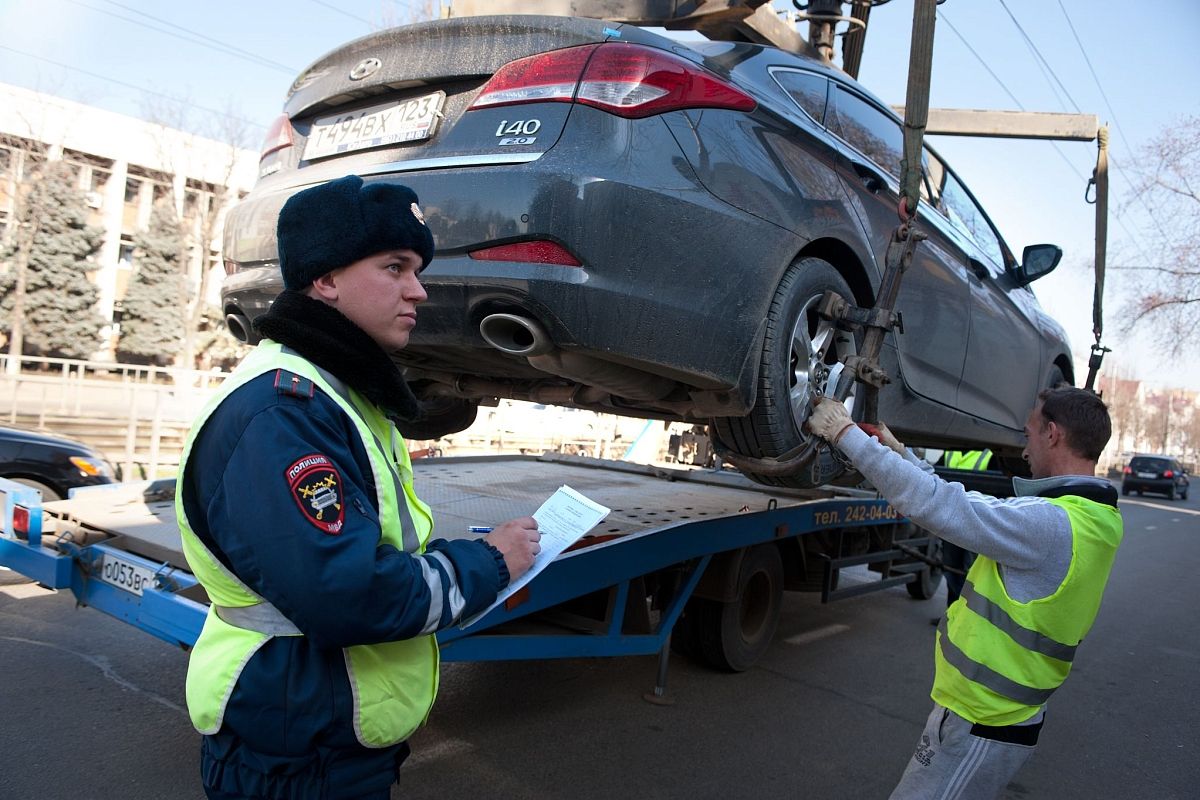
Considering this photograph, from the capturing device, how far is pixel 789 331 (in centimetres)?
315

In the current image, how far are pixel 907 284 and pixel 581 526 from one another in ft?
9.42

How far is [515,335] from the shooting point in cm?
267

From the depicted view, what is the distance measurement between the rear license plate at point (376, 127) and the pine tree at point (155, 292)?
3133 cm

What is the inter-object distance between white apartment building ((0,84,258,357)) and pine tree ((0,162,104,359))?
611 mm

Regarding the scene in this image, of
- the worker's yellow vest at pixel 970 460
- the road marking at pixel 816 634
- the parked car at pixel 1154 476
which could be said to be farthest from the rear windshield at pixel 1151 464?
the road marking at pixel 816 634

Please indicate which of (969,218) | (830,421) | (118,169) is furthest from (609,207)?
(118,169)

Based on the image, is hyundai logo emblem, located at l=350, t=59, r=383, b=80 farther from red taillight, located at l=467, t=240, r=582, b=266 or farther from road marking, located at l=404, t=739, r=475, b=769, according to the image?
road marking, located at l=404, t=739, r=475, b=769

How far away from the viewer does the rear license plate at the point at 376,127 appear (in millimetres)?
2859

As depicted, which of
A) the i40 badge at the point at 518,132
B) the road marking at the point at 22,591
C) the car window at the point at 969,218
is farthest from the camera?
the road marking at the point at 22,591

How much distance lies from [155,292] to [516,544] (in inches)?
1349

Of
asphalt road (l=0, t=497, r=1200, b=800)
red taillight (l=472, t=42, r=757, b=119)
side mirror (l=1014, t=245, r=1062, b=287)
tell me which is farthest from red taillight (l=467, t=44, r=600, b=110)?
side mirror (l=1014, t=245, r=1062, b=287)

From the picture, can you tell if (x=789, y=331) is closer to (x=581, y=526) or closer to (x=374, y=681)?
(x=581, y=526)

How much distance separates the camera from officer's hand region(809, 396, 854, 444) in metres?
2.52

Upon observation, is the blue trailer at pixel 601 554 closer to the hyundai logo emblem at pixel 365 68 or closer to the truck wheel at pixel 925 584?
the truck wheel at pixel 925 584
